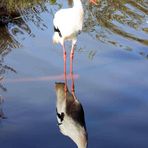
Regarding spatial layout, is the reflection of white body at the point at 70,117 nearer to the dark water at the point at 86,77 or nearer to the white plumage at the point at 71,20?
the dark water at the point at 86,77

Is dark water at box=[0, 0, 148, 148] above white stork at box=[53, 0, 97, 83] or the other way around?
the other way around

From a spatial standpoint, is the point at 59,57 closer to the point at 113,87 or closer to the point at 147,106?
the point at 113,87

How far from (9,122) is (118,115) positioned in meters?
1.50

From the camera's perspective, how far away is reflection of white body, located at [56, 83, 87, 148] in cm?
684

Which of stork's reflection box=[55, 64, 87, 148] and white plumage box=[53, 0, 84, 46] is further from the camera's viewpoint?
white plumage box=[53, 0, 84, 46]

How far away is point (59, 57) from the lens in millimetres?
9188

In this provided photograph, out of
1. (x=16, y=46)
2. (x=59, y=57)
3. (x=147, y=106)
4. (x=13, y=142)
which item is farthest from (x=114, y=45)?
(x=13, y=142)

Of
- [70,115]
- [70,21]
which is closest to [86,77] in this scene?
[70,21]

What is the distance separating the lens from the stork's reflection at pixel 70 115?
22.5 feet

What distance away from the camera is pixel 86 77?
27.7 ft

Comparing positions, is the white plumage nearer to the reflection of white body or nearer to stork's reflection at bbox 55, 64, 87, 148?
stork's reflection at bbox 55, 64, 87, 148

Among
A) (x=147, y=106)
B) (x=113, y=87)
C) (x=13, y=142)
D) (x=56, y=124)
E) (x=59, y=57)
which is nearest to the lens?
(x=13, y=142)

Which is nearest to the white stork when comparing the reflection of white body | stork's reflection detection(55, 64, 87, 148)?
stork's reflection detection(55, 64, 87, 148)

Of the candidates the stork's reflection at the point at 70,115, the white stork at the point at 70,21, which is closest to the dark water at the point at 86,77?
the stork's reflection at the point at 70,115
